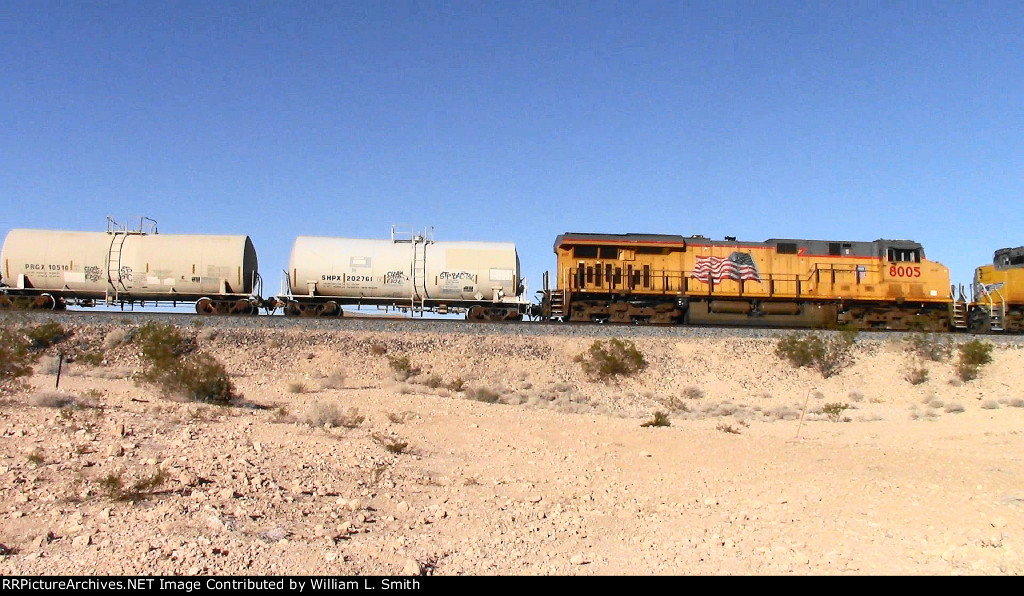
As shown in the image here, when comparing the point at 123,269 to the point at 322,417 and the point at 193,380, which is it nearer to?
the point at 193,380

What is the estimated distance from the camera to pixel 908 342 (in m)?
25.8

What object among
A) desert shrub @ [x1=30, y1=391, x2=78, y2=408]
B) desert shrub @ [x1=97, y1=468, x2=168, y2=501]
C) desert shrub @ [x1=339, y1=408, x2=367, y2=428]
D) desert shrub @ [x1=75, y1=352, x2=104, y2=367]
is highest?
desert shrub @ [x1=75, y1=352, x2=104, y2=367]

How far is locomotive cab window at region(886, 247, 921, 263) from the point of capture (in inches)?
1096

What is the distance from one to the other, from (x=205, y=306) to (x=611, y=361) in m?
14.8

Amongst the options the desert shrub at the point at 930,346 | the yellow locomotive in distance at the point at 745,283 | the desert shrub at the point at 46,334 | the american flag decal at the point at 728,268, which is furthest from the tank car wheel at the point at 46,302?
the desert shrub at the point at 930,346

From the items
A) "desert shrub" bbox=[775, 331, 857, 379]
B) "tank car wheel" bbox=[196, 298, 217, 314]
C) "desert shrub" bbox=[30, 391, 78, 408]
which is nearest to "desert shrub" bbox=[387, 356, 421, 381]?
"tank car wheel" bbox=[196, 298, 217, 314]

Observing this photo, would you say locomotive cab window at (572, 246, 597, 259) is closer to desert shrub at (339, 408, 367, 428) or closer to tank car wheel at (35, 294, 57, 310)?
desert shrub at (339, 408, 367, 428)

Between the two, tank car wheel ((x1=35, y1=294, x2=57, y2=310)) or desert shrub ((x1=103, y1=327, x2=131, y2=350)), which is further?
tank car wheel ((x1=35, y1=294, x2=57, y2=310))

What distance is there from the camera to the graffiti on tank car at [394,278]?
83.5 ft

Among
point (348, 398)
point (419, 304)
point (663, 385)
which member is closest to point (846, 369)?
point (663, 385)

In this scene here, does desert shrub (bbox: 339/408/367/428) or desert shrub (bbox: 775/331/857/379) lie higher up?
desert shrub (bbox: 775/331/857/379)

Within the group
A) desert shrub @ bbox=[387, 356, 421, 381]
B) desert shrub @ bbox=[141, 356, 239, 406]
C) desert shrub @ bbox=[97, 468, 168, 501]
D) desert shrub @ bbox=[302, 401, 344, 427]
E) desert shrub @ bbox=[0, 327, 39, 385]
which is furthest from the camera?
desert shrub @ bbox=[387, 356, 421, 381]
